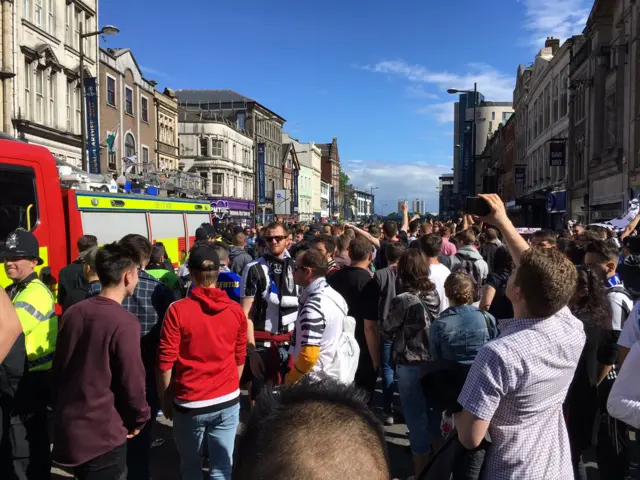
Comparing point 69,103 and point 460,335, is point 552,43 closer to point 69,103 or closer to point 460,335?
point 69,103

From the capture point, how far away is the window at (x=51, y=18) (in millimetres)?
22925

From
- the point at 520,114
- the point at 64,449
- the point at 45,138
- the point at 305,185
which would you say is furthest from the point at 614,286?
the point at 305,185

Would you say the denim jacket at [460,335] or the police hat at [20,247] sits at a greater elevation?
the police hat at [20,247]

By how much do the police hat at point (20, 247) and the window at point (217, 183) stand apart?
5269 centimetres

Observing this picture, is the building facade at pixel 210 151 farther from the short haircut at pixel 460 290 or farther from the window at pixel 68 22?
the short haircut at pixel 460 290

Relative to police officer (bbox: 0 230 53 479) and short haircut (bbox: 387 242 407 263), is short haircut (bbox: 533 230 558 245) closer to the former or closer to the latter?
short haircut (bbox: 387 242 407 263)

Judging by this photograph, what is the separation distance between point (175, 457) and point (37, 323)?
2.29 m

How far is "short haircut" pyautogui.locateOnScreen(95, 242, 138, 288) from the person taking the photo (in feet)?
10.8

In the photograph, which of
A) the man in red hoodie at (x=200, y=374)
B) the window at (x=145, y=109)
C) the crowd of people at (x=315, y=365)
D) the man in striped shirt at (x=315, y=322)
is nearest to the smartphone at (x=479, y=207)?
the crowd of people at (x=315, y=365)

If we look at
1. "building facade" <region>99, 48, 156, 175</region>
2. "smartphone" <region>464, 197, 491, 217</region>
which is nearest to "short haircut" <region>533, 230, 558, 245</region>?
"smartphone" <region>464, 197, 491, 217</region>

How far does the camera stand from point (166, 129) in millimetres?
39688

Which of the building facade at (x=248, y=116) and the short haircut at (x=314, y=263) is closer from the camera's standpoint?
the short haircut at (x=314, y=263)

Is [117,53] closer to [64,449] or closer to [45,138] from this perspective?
[45,138]

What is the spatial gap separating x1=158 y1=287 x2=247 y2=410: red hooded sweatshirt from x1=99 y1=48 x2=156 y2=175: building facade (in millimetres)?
24700
